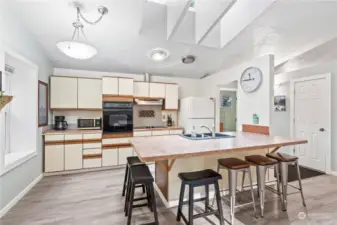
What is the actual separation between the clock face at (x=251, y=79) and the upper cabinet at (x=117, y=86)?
2.54 meters

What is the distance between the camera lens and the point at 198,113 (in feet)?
14.6

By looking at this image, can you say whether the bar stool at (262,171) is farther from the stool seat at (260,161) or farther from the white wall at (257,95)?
the white wall at (257,95)

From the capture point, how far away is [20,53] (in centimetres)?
253

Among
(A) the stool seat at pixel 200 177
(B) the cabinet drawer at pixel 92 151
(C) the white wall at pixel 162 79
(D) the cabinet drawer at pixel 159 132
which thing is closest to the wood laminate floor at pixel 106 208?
(A) the stool seat at pixel 200 177

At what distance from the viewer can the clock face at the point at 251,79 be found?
331 cm

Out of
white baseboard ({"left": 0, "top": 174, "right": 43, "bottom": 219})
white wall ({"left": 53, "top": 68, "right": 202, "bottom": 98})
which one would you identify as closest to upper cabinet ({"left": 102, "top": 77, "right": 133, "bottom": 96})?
white wall ({"left": 53, "top": 68, "right": 202, "bottom": 98})

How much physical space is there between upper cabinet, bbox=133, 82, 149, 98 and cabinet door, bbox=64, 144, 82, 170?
1.74 metres

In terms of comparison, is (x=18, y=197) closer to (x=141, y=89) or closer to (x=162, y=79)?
(x=141, y=89)

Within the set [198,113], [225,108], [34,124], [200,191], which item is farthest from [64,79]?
[225,108]

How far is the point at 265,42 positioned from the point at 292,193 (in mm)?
2762

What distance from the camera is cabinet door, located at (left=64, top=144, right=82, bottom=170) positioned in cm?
356

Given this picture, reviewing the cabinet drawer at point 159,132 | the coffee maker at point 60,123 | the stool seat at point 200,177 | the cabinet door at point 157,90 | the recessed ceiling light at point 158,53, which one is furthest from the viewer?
the cabinet door at point 157,90

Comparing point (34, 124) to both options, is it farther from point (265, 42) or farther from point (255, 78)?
point (265, 42)

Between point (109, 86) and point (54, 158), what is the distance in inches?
72.9
